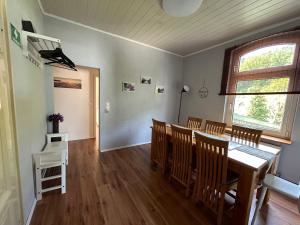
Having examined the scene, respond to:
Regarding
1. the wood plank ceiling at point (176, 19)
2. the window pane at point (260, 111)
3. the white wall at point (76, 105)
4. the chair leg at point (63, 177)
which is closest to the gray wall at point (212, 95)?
the window pane at point (260, 111)

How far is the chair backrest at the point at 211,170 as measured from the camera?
138 cm

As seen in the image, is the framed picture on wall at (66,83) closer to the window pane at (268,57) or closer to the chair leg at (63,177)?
the chair leg at (63,177)

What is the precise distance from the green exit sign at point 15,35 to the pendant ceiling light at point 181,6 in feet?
5.37

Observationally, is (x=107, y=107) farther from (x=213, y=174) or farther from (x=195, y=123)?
(x=213, y=174)

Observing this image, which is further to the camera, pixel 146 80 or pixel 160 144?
pixel 146 80

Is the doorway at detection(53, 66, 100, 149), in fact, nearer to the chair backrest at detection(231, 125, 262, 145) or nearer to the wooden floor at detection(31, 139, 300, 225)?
the wooden floor at detection(31, 139, 300, 225)

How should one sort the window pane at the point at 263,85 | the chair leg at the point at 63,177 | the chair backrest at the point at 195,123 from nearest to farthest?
the chair leg at the point at 63,177 < the window pane at the point at 263,85 < the chair backrest at the point at 195,123

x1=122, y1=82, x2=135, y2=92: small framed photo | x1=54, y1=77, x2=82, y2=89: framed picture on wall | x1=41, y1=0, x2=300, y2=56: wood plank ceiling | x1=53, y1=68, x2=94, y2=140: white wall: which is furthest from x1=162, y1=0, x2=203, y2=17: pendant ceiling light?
x1=54, y1=77, x2=82, y2=89: framed picture on wall

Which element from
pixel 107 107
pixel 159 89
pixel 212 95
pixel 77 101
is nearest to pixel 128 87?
pixel 107 107

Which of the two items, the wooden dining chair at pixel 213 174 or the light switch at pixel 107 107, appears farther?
the light switch at pixel 107 107

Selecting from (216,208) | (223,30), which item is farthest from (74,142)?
(223,30)

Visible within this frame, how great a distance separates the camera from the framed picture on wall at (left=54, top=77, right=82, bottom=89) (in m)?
3.40

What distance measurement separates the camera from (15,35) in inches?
44.6

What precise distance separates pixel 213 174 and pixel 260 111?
199cm
